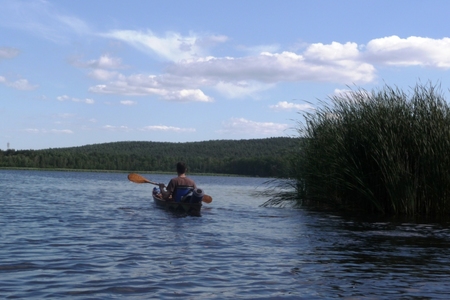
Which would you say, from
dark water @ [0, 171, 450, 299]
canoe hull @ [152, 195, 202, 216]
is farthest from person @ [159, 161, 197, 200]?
dark water @ [0, 171, 450, 299]

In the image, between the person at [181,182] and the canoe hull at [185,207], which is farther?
the person at [181,182]

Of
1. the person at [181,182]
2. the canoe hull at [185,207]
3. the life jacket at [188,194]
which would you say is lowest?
the canoe hull at [185,207]

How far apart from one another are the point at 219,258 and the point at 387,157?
8566 millimetres

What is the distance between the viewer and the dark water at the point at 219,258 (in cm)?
725

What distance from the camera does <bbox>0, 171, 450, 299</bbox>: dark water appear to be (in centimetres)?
725

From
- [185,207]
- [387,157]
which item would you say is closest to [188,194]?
[185,207]

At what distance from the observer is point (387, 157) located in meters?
16.5

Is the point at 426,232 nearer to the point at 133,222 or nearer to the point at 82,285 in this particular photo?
the point at 133,222

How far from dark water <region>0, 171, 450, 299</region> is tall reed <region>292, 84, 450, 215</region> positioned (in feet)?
5.02

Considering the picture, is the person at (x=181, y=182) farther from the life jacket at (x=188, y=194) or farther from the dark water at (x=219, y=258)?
the dark water at (x=219, y=258)

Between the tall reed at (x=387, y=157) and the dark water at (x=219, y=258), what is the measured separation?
5.02ft

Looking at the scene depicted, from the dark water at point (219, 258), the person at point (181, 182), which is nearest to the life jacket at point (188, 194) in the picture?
the person at point (181, 182)

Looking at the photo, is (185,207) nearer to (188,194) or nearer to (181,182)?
(188,194)

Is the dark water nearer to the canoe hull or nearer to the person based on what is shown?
the canoe hull
